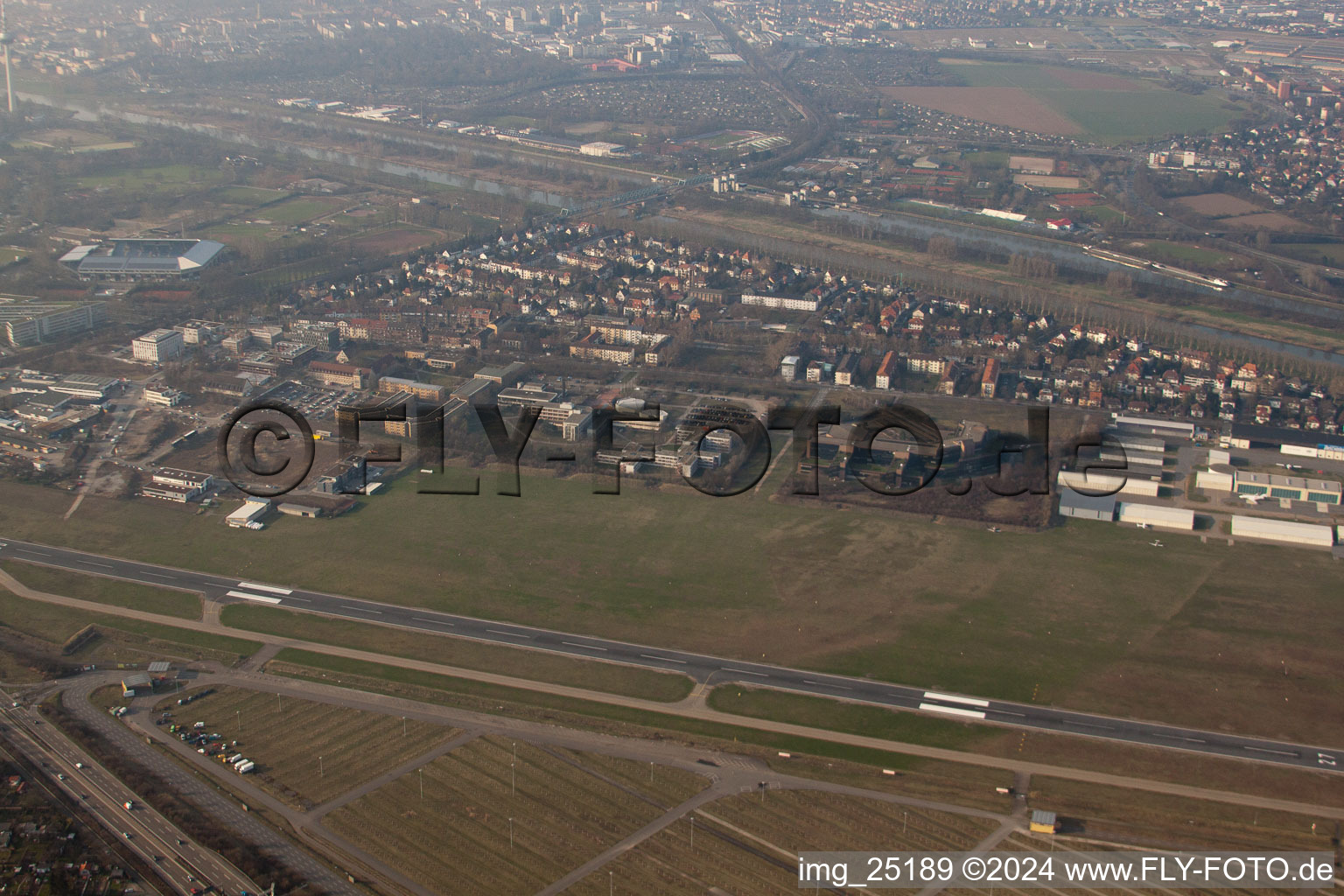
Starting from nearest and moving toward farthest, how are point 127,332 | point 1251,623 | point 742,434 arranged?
point 1251,623, point 742,434, point 127,332

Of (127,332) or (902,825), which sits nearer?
(902,825)

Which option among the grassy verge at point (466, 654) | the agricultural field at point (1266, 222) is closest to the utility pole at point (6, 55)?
the grassy verge at point (466, 654)

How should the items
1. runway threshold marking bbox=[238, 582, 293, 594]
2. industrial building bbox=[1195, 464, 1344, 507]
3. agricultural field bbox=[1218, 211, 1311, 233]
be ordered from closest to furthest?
runway threshold marking bbox=[238, 582, 293, 594] < industrial building bbox=[1195, 464, 1344, 507] < agricultural field bbox=[1218, 211, 1311, 233]

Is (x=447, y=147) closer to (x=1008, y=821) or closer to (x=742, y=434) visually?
(x=742, y=434)

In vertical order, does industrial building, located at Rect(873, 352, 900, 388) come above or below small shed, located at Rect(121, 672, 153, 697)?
above

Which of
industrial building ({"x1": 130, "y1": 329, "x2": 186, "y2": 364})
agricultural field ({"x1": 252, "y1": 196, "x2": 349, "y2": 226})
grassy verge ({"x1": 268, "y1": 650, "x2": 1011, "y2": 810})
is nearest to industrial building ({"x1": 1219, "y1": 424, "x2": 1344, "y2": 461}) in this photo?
grassy verge ({"x1": 268, "y1": 650, "x2": 1011, "y2": 810})

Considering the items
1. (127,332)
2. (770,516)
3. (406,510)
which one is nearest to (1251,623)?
(770,516)

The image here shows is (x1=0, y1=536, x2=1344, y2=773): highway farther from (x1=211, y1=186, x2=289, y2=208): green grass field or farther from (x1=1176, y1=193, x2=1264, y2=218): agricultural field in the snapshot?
(x1=1176, y1=193, x2=1264, y2=218): agricultural field
